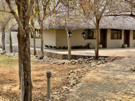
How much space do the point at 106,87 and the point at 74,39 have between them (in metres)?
11.6

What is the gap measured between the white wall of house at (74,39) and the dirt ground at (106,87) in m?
9.20

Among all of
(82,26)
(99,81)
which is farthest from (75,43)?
(99,81)

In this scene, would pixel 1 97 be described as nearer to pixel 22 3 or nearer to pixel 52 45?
pixel 22 3

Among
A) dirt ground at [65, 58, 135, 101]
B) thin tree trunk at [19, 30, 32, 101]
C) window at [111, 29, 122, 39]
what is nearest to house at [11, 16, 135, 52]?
window at [111, 29, 122, 39]

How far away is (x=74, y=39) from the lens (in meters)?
16.6

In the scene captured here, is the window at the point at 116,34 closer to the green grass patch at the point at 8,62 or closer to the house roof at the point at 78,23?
the house roof at the point at 78,23

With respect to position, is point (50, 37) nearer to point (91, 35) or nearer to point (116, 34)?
point (91, 35)

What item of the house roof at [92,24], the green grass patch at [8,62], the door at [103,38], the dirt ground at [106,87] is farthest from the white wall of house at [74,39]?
the dirt ground at [106,87]

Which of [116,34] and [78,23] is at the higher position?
[78,23]

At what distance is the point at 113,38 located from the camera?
18734 mm

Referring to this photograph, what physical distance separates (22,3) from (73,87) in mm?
3084

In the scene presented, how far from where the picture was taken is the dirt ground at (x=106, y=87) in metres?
4.47

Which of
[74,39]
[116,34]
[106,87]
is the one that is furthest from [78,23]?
[106,87]

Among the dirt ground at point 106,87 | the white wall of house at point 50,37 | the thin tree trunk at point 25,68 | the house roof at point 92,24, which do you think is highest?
the house roof at point 92,24
